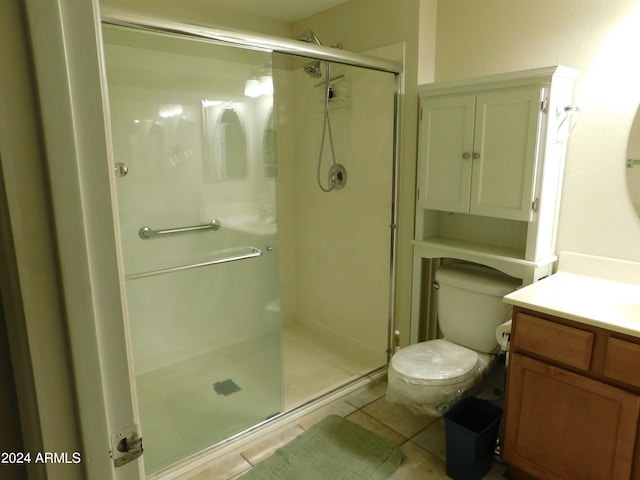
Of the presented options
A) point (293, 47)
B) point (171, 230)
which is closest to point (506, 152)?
point (293, 47)

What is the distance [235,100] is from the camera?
253cm

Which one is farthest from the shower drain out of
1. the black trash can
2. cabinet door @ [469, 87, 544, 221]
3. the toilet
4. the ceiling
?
the ceiling

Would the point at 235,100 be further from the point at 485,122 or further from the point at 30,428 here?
the point at 30,428

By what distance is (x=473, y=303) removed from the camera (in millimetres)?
2139

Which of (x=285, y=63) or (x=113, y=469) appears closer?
(x=113, y=469)

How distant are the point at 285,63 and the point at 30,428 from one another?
2.97m

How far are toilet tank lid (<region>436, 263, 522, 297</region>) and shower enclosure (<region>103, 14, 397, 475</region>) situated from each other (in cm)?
44

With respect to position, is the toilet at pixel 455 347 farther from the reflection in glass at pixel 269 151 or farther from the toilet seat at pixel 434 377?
the reflection in glass at pixel 269 151

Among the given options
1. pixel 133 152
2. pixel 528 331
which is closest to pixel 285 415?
pixel 528 331

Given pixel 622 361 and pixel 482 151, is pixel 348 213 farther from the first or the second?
pixel 622 361

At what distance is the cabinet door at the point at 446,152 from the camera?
2062 millimetres

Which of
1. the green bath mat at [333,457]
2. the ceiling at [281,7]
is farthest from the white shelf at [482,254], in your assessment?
the ceiling at [281,7]

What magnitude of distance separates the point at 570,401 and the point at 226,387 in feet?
5.64

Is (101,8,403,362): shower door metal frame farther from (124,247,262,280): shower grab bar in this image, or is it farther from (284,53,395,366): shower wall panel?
(124,247,262,280): shower grab bar
